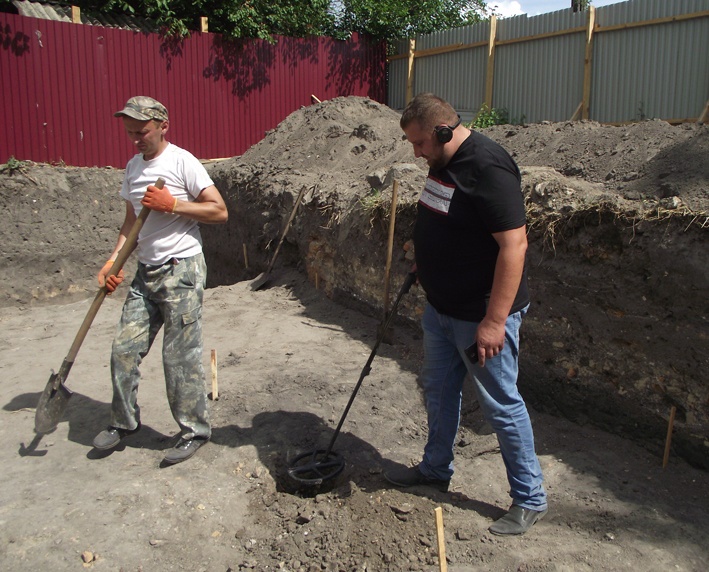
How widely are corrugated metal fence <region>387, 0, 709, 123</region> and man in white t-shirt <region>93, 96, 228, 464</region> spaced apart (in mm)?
7368

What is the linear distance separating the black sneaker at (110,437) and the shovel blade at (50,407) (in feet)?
0.85

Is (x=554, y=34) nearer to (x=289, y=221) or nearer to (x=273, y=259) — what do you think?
(x=289, y=221)

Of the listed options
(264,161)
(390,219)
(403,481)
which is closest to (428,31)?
(264,161)

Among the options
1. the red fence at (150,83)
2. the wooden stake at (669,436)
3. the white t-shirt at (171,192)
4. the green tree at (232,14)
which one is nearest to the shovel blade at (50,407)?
the white t-shirt at (171,192)

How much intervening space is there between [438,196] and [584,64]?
8.56 meters

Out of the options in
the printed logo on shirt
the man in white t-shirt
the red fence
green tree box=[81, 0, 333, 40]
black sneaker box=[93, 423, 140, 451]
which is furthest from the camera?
green tree box=[81, 0, 333, 40]

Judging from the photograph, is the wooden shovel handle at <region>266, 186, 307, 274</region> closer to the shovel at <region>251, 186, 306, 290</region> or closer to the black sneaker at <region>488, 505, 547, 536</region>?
the shovel at <region>251, 186, 306, 290</region>

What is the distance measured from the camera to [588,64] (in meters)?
10.2

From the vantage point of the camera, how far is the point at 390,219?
5863mm

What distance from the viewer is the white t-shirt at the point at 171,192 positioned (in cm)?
361

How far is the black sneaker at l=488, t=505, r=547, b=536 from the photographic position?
3.07m

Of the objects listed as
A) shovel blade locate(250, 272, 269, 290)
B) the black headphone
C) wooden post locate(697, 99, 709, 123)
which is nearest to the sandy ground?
the black headphone

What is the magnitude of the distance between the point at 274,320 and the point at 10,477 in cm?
311

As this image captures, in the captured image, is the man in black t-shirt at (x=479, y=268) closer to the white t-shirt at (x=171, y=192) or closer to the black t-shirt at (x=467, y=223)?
the black t-shirt at (x=467, y=223)
